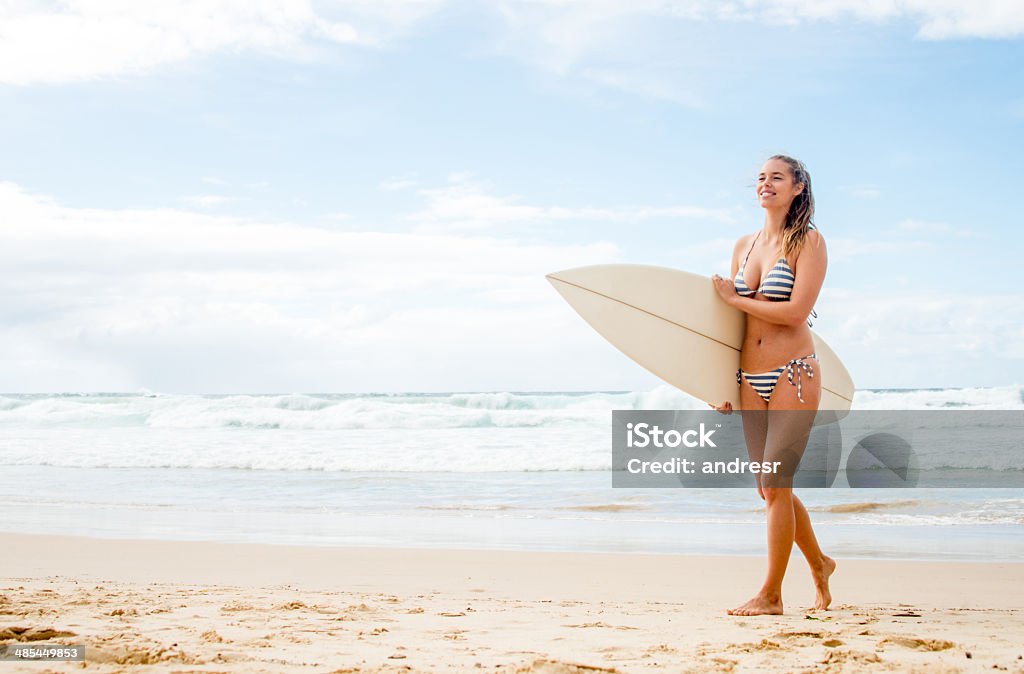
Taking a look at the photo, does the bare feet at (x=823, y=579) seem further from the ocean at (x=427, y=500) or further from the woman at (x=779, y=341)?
the ocean at (x=427, y=500)

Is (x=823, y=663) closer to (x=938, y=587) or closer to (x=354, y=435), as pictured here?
(x=938, y=587)

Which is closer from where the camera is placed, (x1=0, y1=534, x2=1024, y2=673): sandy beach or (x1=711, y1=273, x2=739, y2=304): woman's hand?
(x1=0, y1=534, x2=1024, y2=673): sandy beach

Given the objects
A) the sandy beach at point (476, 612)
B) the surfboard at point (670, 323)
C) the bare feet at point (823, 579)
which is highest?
the surfboard at point (670, 323)

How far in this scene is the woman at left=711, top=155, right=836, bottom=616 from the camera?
298cm

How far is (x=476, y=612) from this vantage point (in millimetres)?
3404

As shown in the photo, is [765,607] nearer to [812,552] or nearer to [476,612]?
[812,552]

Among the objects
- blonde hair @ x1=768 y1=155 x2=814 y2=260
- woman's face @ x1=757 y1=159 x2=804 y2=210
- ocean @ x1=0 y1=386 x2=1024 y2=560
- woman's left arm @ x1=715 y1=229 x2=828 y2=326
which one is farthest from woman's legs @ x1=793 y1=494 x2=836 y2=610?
ocean @ x1=0 y1=386 x2=1024 y2=560

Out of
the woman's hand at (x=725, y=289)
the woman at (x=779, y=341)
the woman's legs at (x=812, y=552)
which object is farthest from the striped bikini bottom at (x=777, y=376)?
the woman's legs at (x=812, y=552)

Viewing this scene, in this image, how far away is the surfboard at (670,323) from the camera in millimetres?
3277

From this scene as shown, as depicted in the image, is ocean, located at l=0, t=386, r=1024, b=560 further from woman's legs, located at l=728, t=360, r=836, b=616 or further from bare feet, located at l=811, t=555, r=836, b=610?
woman's legs, located at l=728, t=360, r=836, b=616

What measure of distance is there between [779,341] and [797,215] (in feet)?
1.48

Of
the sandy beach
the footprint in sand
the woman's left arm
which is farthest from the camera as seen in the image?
the woman's left arm

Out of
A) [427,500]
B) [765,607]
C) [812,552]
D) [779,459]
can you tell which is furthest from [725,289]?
[427,500]

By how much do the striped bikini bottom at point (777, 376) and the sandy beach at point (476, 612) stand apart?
0.80m
